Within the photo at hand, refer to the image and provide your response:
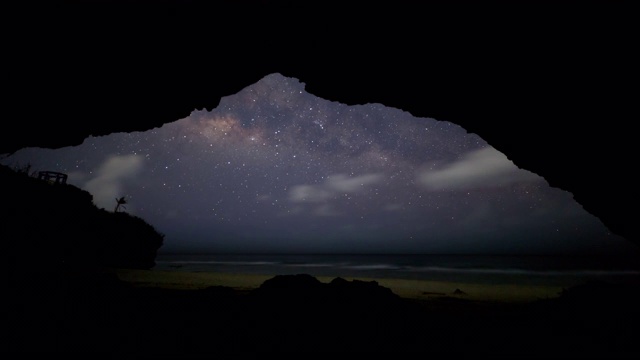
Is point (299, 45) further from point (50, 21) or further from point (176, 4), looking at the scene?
point (50, 21)

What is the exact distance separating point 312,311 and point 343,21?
5.88 meters

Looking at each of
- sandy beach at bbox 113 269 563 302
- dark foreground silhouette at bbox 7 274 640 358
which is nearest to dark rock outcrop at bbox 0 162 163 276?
sandy beach at bbox 113 269 563 302

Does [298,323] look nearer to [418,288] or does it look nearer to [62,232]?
[418,288]

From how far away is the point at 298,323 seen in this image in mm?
5625

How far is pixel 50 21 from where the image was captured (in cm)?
611

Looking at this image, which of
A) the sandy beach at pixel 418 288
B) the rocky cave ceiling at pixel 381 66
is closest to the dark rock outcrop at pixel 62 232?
the sandy beach at pixel 418 288

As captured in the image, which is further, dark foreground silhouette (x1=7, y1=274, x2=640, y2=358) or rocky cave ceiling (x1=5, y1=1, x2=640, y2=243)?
rocky cave ceiling (x1=5, y1=1, x2=640, y2=243)

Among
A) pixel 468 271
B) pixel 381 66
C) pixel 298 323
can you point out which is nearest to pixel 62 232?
pixel 298 323

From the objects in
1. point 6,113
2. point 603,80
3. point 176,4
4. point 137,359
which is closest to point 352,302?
point 137,359

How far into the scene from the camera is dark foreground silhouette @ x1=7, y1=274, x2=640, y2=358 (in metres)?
4.55

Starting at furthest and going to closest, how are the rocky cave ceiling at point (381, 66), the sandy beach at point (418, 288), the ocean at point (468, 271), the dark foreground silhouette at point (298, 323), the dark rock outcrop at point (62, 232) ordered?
the ocean at point (468, 271) → the dark rock outcrop at point (62, 232) → the sandy beach at point (418, 288) → the rocky cave ceiling at point (381, 66) → the dark foreground silhouette at point (298, 323)

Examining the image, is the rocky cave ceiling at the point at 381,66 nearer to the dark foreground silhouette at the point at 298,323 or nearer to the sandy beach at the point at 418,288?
the dark foreground silhouette at the point at 298,323

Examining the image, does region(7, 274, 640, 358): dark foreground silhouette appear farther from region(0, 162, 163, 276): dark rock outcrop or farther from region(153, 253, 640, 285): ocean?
region(153, 253, 640, 285): ocean

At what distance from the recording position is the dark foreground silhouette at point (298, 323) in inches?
179
